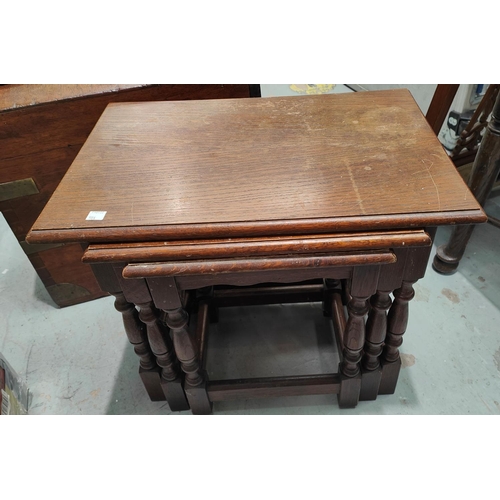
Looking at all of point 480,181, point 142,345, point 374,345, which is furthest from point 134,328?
point 480,181

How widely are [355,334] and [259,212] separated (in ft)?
1.47

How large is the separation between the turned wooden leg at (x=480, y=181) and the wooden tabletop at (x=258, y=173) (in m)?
0.41

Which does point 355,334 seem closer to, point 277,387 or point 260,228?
point 277,387

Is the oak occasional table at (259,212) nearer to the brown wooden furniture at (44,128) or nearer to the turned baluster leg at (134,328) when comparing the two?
the turned baluster leg at (134,328)

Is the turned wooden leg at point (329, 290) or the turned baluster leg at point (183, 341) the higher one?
the turned baluster leg at point (183, 341)

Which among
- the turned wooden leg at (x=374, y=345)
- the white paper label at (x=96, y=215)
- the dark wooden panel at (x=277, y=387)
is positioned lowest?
the dark wooden panel at (x=277, y=387)

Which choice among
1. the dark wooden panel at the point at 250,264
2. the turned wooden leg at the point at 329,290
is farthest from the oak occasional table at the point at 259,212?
the turned wooden leg at the point at 329,290

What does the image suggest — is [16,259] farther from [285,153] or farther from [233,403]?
[285,153]

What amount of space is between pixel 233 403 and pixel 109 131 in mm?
897

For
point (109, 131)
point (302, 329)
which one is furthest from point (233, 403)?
point (109, 131)

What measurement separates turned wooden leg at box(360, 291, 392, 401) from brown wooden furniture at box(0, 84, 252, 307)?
35.9 inches

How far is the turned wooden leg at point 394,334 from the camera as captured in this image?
1.02m

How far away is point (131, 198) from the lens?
91 cm

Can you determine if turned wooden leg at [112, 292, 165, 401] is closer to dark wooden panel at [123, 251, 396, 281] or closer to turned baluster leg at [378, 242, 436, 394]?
dark wooden panel at [123, 251, 396, 281]
